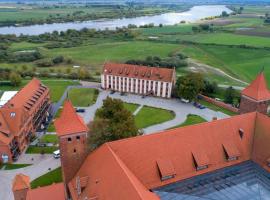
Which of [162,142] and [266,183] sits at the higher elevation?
[162,142]

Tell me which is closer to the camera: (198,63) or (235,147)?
(235,147)

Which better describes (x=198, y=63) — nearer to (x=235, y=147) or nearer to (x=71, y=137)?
(x=235, y=147)

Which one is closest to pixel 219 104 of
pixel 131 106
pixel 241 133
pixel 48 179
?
pixel 131 106

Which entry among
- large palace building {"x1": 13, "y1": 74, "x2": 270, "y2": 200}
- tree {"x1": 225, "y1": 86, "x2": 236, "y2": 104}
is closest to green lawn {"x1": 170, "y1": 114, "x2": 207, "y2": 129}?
tree {"x1": 225, "y1": 86, "x2": 236, "y2": 104}

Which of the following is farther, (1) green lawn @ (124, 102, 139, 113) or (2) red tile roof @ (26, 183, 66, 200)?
(1) green lawn @ (124, 102, 139, 113)

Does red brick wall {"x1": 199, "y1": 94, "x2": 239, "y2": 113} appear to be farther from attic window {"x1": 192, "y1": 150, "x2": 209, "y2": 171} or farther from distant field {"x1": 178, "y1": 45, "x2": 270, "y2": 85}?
attic window {"x1": 192, "y1": 150, "x2": 209, "y2": 171}

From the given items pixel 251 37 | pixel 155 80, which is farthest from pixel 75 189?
pixel 251 37
